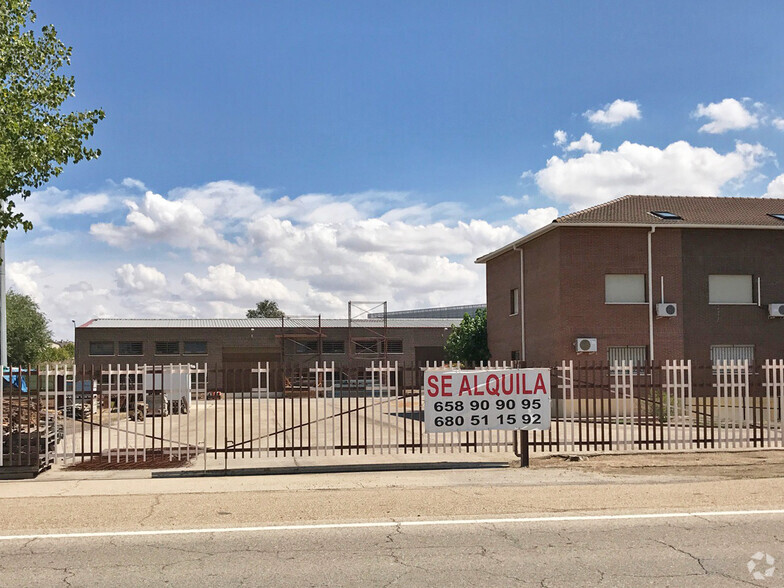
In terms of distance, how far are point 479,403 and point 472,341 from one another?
90.9ft

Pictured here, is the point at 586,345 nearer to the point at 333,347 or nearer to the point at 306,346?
the point at 306,346

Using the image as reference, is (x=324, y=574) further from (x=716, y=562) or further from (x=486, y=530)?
(x=716, y=562)

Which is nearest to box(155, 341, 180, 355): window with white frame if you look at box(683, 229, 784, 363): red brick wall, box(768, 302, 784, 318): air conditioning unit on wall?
box(683, 229, 784, 363): red brick wall

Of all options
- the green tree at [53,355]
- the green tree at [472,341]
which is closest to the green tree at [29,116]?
the green tree at [472,341]

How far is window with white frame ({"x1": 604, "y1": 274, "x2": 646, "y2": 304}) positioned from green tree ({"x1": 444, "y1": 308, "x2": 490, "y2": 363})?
35.6 feet

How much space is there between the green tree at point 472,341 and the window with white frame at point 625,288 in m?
10.8

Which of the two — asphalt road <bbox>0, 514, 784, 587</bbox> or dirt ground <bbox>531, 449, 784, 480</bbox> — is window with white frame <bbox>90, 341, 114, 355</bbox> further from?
asphalt road <bbox>0, 514, 784, 587</bbox>

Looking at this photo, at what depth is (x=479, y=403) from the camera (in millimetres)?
13672

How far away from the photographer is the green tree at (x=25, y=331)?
68.4 meters

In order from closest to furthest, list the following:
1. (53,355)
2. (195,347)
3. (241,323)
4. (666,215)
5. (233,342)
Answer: (666,215) → (195,347) → (233,342) → (241,323) → (53,355)

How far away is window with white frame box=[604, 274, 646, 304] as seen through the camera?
101ft

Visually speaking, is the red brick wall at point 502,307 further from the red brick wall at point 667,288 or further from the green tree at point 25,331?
the green tree at point 25,331

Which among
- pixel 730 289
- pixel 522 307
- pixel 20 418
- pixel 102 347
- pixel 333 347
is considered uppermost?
pixel 730 289

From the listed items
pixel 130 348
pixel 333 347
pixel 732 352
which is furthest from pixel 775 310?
pixel 130 348
